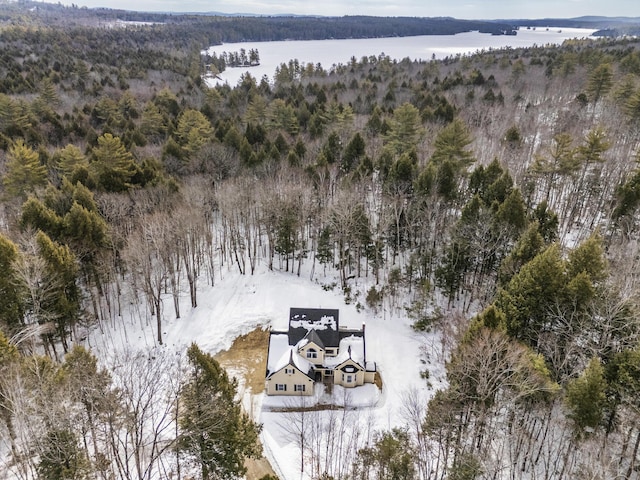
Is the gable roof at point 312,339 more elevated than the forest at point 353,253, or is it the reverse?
the forest at point 353,253

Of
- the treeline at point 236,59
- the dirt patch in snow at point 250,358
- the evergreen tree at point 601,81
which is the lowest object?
the dirt patch in snow at point 250,358

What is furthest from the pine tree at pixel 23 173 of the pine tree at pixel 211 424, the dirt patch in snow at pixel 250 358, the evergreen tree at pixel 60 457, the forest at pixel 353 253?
the pine tree at pixel 211 424

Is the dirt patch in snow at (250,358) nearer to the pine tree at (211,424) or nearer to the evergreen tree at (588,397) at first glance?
the pine tree at (211,424)

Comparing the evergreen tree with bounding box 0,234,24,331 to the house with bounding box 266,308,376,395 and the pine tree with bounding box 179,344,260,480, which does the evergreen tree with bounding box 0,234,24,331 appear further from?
the house with bounding box 266,308,376,395

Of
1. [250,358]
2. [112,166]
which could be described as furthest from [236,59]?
[250,358]

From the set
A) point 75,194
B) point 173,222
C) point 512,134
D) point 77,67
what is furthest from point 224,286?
point 77,67

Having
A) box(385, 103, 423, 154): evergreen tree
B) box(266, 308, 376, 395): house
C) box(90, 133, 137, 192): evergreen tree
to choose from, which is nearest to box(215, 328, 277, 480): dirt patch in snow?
box(266, 308, 376, 395): house

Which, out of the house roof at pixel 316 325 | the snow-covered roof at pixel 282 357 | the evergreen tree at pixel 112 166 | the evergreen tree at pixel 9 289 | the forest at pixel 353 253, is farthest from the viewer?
the evergreen tree at pixel 112 166
